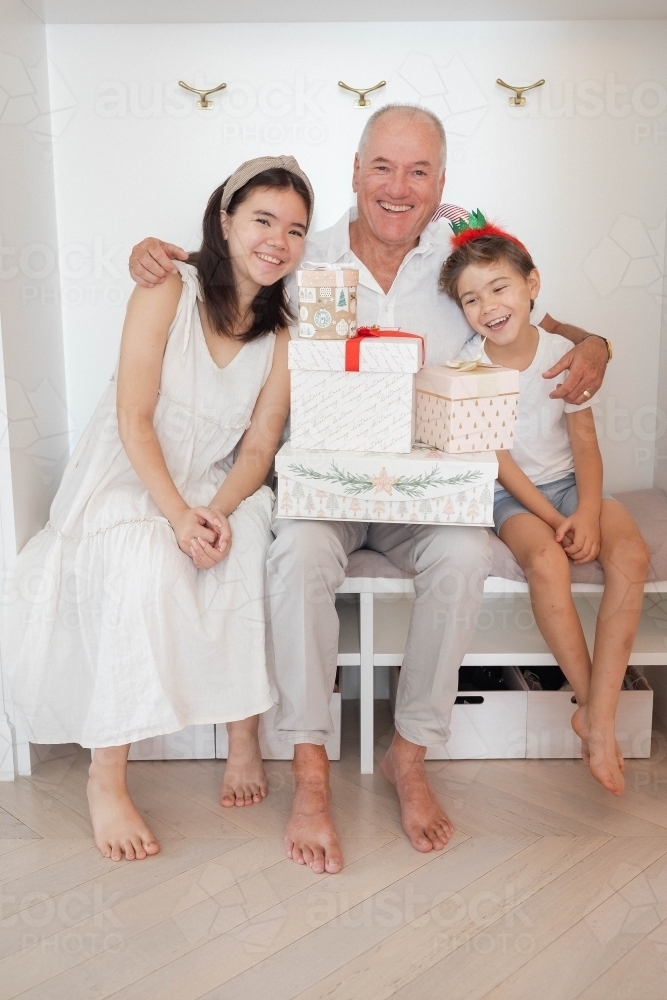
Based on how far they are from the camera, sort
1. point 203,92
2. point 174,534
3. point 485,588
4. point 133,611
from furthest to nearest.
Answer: point 203,92
point 485,588
point 174,534
point 133,611

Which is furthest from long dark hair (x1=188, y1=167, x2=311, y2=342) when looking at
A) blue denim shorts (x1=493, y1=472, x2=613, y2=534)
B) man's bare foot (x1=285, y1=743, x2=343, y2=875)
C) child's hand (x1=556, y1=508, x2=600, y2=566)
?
man's bare foot (x1=285, y1=743, x2=343, y2=875)

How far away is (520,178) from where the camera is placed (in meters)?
1.99

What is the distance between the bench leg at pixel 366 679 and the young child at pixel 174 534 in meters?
0.21

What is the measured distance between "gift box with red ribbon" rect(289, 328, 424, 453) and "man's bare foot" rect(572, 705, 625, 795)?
1.91 ft

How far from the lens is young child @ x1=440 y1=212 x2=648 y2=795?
1523mm

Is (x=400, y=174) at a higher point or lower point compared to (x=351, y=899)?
higher

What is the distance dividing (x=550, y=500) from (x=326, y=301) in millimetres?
652

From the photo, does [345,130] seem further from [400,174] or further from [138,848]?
[138,848]

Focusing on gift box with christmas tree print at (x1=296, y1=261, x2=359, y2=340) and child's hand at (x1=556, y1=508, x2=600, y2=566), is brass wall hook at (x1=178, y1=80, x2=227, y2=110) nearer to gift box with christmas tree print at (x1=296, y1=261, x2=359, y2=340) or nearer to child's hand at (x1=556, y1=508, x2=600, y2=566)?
gift box with christmas tree print at (x1=296, y1=261, x2=359, y2=340)

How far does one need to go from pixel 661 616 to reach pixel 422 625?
0.64 meters

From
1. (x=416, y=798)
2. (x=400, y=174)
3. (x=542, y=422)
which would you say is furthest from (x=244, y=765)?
(x=400, y=174)

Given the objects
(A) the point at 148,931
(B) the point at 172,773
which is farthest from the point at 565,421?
(A) the point at 148,931

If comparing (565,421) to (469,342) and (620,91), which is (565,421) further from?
(620,91)

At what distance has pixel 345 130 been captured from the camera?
1970 millimetres
